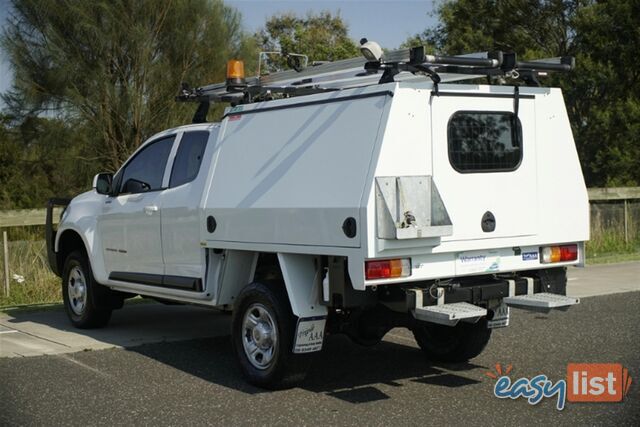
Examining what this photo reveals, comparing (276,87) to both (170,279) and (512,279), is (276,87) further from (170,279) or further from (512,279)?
(512,279)

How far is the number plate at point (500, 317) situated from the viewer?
738 cm

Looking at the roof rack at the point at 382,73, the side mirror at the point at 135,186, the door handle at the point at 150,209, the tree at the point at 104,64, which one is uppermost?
the tree at the point at 104,64

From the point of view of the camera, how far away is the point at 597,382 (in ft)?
24.4

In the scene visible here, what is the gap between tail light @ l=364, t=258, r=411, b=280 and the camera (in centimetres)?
645

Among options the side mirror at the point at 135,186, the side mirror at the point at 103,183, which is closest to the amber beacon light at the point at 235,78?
the side mirror at the point at 135,186

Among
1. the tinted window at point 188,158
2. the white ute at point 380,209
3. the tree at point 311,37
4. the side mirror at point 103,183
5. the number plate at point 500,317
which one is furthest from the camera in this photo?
the tree at point 311,37

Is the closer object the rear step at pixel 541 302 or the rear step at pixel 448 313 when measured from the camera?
the rear step at pixel 448 313

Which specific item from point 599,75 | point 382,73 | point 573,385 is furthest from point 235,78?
point 599,75

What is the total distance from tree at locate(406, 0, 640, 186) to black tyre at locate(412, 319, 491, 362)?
21645 mm

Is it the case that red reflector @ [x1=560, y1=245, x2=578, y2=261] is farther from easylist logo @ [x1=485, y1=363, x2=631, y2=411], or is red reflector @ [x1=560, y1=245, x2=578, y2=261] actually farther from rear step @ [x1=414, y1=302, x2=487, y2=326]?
rear step @ [x1=414, y1=302, x2=487, y2=326]

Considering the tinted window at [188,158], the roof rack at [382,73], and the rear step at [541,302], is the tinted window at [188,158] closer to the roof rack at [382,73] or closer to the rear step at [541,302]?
the roof rack at [382,73]

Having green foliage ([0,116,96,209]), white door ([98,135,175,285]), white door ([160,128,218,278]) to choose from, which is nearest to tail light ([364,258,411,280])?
white door ([160,128,218,278])

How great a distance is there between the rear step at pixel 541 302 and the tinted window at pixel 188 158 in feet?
→ 10.5

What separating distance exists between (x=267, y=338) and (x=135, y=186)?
2891 millimetres
